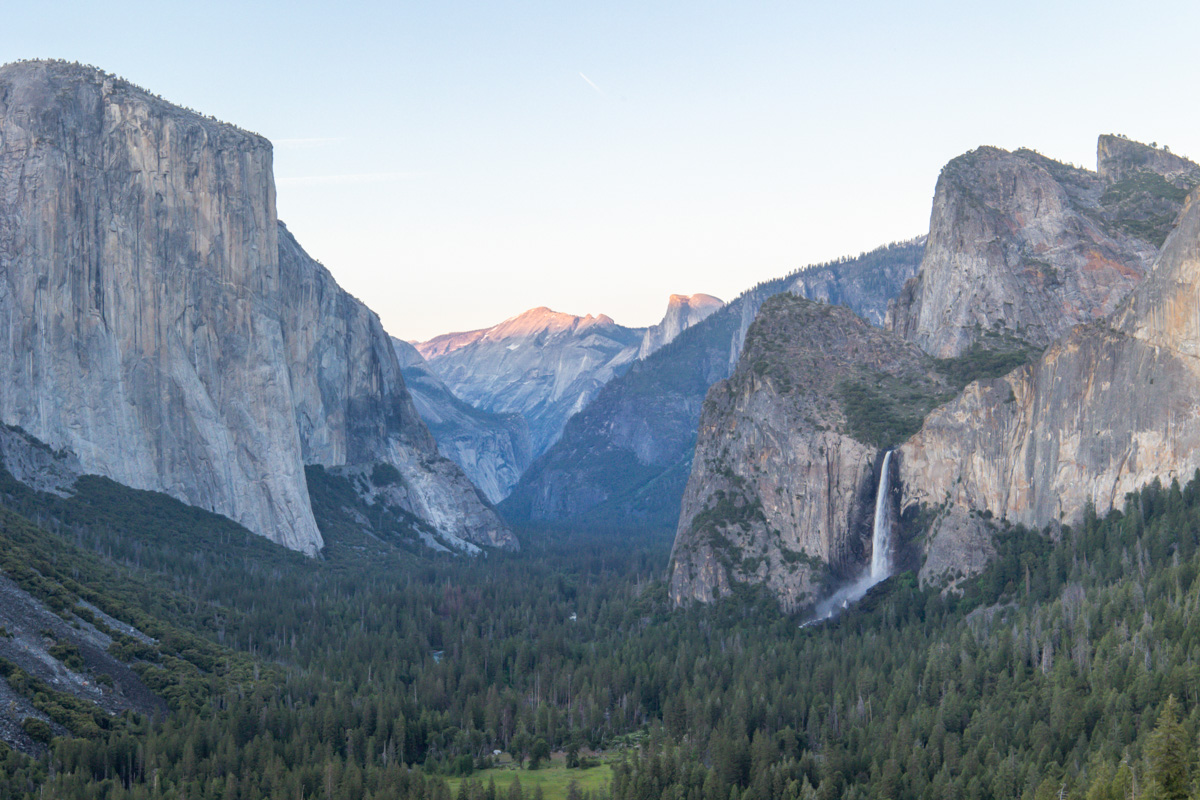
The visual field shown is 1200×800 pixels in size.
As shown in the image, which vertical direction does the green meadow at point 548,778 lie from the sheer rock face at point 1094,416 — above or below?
below

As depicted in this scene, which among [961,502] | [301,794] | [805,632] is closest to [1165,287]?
[961,502]

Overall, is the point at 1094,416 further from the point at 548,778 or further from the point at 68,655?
the point at 68,655

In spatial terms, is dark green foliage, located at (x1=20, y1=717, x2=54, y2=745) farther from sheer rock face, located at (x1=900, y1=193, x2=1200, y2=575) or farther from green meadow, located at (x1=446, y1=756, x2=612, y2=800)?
sheer rock face, located at (x1=900, y1=193, x2=1200, y2=575)

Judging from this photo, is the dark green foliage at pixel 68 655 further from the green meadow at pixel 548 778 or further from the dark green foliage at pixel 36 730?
the green meadow at pixel 548 778

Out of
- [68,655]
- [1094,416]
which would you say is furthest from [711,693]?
[68,655]

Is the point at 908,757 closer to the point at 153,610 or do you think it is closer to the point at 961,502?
the point at 961,502

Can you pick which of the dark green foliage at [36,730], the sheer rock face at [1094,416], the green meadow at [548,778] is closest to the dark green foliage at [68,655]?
the dark green foliage at [36,730]
